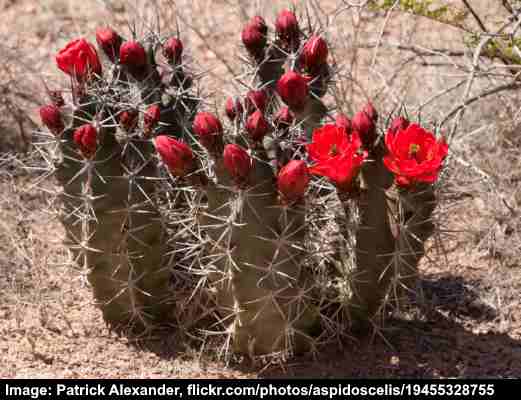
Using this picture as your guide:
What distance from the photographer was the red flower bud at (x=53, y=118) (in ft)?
10.4

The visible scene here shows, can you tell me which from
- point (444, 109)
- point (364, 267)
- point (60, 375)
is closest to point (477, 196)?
point (444, 109)

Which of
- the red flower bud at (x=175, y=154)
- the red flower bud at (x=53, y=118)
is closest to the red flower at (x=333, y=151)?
the red flower bud at (x=175, y=154)

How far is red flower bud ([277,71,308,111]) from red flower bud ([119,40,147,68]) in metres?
0.64

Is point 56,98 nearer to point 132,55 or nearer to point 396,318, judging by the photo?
point 132,55

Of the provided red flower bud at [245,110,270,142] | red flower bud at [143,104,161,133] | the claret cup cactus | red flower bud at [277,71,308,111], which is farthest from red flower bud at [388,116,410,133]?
red flower bud at [143,104,161,133]

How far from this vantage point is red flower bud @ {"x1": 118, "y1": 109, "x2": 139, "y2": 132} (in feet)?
10.6

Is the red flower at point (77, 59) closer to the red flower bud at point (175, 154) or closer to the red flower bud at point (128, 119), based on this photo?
the red flower bud at point (128, 119)

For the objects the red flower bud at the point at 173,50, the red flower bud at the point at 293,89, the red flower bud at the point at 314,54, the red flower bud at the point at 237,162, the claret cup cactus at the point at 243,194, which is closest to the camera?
the red flower bud at the point at 237,162

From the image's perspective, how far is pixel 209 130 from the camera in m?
2.89

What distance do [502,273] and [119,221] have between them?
200 centimetres

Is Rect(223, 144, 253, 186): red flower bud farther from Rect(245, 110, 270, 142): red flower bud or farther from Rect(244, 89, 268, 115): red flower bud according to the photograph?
Rect(244, 89, 268, 115): red flower bud

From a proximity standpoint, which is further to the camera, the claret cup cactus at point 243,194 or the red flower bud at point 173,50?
the red flower bud at point 173,50

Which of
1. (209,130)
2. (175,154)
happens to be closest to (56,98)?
(175,154)

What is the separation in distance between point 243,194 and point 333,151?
1.17 feet
